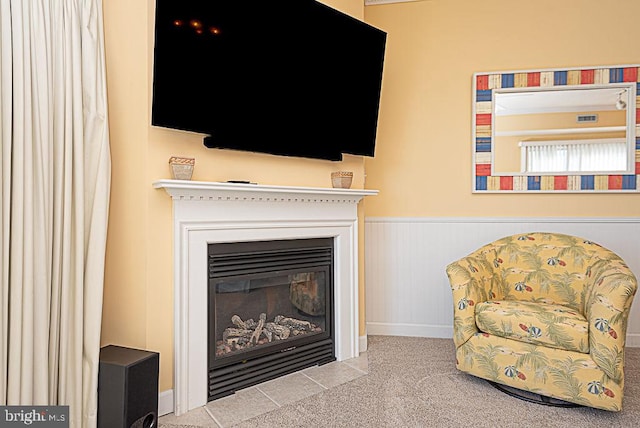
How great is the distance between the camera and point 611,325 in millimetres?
2402

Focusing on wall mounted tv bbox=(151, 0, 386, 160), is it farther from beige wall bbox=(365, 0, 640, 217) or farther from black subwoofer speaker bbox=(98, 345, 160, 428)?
black subwoofer speaker bbox=(98, 345, 160, 428)

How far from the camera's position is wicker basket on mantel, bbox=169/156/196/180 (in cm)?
244

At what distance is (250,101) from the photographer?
2.74 m

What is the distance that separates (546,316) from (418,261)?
58.4 inches

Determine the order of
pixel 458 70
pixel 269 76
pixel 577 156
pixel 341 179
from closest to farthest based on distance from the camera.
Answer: pixel 269 76, pixel 341 179, pixel 577 156, pixel 458 70

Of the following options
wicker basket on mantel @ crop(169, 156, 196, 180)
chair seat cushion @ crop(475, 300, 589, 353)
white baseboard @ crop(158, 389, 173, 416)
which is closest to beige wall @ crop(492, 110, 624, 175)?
chair seat cushion @ crop(475, 300, 589, 353)

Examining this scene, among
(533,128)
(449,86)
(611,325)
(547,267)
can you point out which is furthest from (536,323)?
(449,86)

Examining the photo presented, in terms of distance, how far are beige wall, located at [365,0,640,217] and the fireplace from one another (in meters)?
1.10

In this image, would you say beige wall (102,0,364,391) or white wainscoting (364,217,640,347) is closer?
beige wall (102,0,364,391)

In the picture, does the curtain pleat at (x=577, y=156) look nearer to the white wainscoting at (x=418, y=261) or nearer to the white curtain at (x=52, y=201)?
the white wainscoting at (x=418, y=261)

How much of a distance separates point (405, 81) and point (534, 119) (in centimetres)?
106

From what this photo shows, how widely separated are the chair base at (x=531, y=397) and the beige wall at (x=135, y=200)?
1.88 metres

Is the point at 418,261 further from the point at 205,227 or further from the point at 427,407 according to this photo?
the point at 205,227

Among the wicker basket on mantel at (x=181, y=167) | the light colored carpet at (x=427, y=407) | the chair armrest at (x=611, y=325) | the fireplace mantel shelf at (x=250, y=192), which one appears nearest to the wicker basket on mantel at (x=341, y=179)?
the fireplace mantel shelf at (x=250, y=192)
